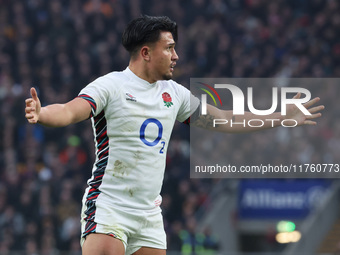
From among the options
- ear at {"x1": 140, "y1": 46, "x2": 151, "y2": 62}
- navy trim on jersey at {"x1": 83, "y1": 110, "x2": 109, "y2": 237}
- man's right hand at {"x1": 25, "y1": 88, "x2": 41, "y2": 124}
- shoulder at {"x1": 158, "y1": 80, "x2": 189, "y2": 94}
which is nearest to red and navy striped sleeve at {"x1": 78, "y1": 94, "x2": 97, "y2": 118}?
navy trim on jersey at {"x1": 83, "y1": 110, "x2": 109, "y2": 237}

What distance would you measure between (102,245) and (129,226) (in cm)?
26

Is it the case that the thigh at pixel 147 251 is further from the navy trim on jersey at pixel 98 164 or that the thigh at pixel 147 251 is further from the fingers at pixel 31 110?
the fingers at pixel 31 110

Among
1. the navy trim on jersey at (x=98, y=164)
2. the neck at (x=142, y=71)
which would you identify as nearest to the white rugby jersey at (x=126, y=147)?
the navy trim on jersey at (x=98, y=164)

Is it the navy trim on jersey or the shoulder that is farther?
the shoulder

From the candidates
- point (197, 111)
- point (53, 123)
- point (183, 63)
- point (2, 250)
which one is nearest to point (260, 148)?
point (183, 63)

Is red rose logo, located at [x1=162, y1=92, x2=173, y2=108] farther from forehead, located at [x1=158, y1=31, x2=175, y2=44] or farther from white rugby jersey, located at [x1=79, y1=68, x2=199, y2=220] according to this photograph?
forehead, located at [x1=158, y1=31, x2=175, y2=44]

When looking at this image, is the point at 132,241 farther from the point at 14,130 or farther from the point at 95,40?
the point at 95,40

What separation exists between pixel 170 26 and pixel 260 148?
9630 millimetres

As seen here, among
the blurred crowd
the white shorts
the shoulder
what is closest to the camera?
the white shorts

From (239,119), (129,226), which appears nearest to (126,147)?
(129,226)

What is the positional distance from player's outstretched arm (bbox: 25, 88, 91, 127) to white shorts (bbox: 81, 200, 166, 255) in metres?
0.74

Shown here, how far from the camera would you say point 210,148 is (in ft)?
50.3

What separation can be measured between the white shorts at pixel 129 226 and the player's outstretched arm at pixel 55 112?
2.43ft

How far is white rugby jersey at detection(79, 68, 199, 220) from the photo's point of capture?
205 inches
